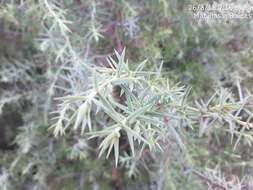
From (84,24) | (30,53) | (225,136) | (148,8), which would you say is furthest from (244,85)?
(30,53)

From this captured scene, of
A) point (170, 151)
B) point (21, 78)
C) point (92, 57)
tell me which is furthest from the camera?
point (21, 78)

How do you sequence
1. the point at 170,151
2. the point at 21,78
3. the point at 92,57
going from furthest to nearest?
1. the point at 21,78
2. the point at 92,57
3. the point at 170,151

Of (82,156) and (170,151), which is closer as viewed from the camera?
(170,151)

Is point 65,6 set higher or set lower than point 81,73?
higher

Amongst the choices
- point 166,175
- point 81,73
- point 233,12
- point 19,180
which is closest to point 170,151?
point 166,175

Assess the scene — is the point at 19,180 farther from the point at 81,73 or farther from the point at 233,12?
the point at 233,12

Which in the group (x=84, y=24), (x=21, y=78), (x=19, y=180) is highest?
(x=84, y=24)
